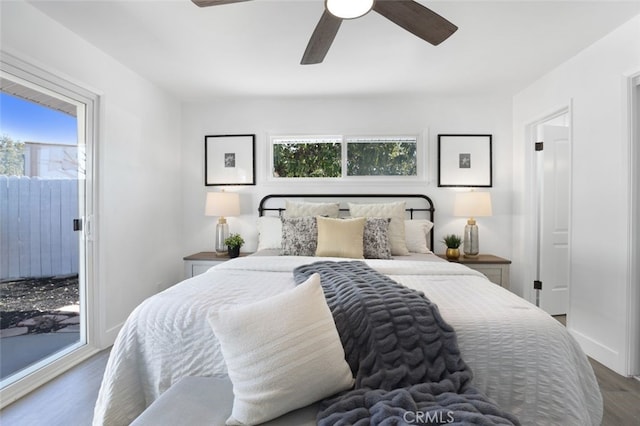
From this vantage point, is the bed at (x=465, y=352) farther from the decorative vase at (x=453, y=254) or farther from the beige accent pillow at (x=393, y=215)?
the decorative vase at (x=453, y=254)

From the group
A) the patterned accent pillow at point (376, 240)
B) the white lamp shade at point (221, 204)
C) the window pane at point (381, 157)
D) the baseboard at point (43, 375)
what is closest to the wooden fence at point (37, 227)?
the baseboard at point (43, 375)

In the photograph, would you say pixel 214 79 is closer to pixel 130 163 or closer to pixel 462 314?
pixel 130 163

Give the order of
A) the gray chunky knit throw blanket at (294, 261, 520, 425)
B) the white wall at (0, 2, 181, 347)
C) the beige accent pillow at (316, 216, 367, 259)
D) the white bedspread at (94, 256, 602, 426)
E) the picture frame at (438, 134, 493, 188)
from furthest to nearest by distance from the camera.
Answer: the picture frame at (438, 134, 493, 188) < the beige accent pillow at (316, 216, 367, 259) < the white wall at (0, 2, 181, 347) < the white bedspread at (94, 256, 602, 426) < the gray chunky knit throw blanket at (294, 261, 520, 425)

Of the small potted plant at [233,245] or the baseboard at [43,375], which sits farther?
the small potted plant at [233,245]

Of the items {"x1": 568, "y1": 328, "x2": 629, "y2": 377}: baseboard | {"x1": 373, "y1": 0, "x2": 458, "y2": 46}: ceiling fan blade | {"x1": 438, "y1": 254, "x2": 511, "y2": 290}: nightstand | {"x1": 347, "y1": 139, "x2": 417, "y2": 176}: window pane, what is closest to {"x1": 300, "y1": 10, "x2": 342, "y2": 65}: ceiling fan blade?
{"x1": 373, "y1": 0, "x2": 458, "y2": 46}: ceiling fan blade

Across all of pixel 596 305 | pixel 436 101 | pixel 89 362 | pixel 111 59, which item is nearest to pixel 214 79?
pixel 111 59

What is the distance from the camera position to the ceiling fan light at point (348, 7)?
157cm

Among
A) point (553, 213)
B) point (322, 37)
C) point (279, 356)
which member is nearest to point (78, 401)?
point (279, 356)

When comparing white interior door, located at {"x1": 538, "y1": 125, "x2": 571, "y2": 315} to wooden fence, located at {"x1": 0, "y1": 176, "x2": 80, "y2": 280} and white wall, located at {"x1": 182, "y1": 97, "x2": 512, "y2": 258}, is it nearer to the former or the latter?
white wall, located at {"x1": 182, "y1": 97, "x2": 512, "y2": 258}

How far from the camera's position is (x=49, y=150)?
2342 mm

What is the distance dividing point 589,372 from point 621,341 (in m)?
1.38

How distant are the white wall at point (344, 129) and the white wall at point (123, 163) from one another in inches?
9.0

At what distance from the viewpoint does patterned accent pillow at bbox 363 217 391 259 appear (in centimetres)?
281

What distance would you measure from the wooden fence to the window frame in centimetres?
195
